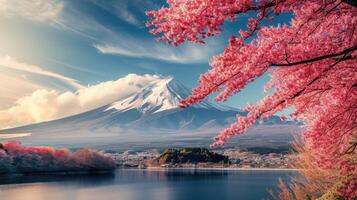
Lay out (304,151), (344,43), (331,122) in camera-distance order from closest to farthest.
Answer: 1. (344,43)
2. (331,122)
3. (304,151)

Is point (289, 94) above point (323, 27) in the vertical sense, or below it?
below

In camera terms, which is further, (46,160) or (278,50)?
(46,160)

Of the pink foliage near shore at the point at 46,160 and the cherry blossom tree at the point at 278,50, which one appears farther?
the pink foliage near shore at the point at 46,160

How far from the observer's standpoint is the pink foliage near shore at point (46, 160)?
2586 inches

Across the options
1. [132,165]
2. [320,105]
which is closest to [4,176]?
[132,165]

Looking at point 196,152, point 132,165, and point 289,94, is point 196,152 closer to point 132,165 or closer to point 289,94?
point 132,165

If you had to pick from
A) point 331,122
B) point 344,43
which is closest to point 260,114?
point 344,43

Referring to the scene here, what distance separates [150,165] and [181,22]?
366 feet

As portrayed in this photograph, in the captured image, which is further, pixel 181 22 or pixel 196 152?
pixel 196 152

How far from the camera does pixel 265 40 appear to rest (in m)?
5.94

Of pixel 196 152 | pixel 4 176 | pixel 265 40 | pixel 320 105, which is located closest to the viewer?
pixel 265 40

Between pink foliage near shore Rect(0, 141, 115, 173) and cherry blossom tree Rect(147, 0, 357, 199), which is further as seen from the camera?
pink foliage near shore Rect(0, 141, 115, 173)

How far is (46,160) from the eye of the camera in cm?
7500

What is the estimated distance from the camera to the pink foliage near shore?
65688 mm
